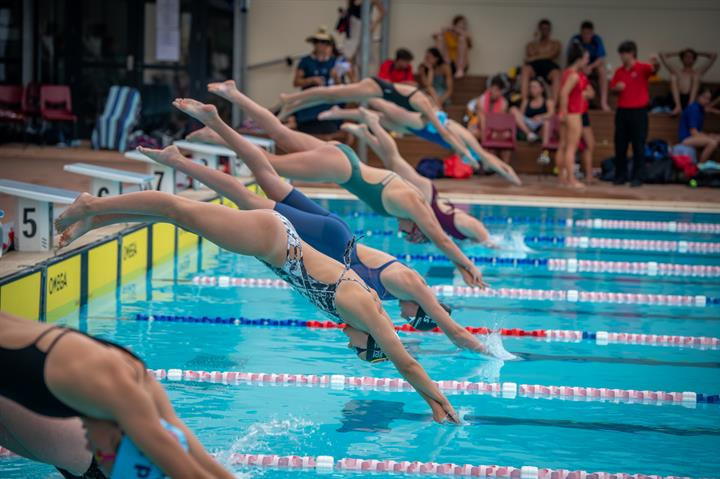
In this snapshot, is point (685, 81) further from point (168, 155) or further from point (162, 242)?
point (168, 155)

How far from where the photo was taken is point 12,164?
1305cm

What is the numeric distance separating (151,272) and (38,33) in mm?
10130

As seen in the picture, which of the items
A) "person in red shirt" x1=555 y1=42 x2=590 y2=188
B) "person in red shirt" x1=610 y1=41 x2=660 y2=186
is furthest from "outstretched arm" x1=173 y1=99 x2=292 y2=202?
"person in red shirt" x1=610 y1=41 x2=660 y2=186

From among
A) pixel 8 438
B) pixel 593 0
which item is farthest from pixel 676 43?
pixel 8 438

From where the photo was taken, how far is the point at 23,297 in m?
5.64

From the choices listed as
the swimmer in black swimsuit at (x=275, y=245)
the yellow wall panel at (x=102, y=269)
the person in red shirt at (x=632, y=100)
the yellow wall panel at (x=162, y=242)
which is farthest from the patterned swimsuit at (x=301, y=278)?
the person in red shirt at (x=632, y=100)

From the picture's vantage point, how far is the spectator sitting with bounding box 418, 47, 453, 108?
50.2 feet

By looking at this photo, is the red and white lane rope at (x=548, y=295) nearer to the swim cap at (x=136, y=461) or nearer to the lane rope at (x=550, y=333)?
the lane rope at (x=550, y=333)

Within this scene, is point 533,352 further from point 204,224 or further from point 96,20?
point 96,20

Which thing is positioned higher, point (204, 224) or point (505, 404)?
point (204, 224)

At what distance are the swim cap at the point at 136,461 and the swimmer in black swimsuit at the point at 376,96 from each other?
6211 millimetres

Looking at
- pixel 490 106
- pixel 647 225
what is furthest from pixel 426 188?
pixel 490 106

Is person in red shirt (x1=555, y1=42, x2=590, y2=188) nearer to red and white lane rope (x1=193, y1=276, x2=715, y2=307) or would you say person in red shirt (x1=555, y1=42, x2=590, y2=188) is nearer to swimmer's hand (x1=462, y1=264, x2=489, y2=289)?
red and white lane rope (x1=193, y1=276, x2=715, y2=307)

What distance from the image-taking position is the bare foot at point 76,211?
430 cm
